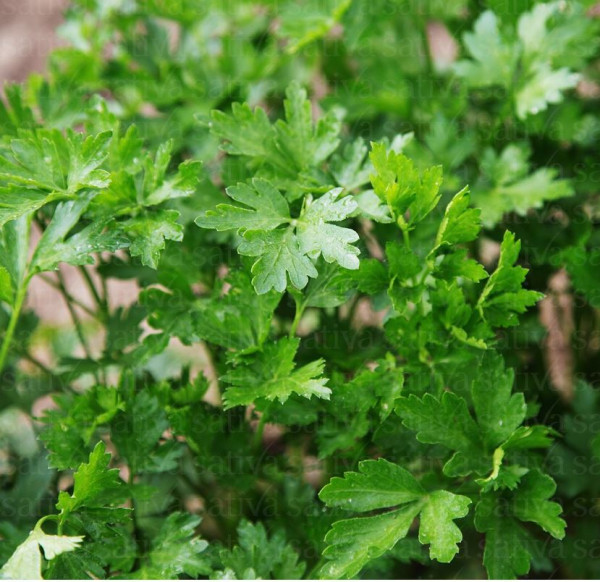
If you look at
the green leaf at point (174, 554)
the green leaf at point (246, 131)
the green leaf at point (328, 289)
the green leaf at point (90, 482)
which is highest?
the green leaf at point (246, 131)

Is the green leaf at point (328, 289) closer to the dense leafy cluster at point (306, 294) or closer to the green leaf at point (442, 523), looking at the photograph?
the dense leafy cluster at point (306, 294)

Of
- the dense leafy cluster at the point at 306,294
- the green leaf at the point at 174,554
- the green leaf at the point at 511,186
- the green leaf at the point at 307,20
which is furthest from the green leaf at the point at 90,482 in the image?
the green leaf at the point at 307,20

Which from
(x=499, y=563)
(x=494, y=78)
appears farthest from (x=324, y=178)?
(x=499, y=563)

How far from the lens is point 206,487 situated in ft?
4.48

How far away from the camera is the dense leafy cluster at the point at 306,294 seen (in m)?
1.00

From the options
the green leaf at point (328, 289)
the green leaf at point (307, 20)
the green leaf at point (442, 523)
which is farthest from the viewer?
the green leaf at point (307, 20)

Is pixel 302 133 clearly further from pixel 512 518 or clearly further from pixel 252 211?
pixel 512 518

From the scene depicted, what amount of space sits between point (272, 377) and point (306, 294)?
0.13 m

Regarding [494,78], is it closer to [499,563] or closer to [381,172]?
[381,172]

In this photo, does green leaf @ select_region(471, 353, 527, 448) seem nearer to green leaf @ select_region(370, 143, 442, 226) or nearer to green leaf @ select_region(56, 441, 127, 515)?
green leaf @ select_region(370, 143, 442, 226)

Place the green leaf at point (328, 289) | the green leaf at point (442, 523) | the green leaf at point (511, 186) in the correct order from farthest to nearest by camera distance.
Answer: the green leaf at point (511, 186) < the green leaf at point (328, 289) < the green leaf at point (442, 523)

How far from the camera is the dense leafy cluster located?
1.00 metres

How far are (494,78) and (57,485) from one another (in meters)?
0.99

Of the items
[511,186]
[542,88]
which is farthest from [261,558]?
[542,88]
